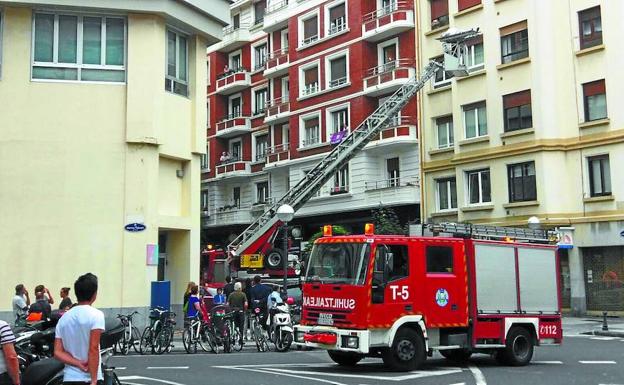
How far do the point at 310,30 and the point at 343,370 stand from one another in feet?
97.1

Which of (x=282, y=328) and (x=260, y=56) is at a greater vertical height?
(x=260, y=56)

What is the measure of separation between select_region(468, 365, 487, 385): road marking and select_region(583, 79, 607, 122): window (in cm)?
1776

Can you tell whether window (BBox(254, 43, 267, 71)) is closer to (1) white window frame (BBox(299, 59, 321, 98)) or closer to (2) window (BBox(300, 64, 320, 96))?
(1) white window frame (BBox(299, 59, 321, 98))

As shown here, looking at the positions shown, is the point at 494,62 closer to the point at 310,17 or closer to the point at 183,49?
the point at 310,17

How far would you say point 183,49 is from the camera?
22984 mm

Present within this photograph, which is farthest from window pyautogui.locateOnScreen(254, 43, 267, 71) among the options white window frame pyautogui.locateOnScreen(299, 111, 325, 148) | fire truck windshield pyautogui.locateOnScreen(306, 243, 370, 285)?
fire truck windshield pyautogui.locateOnScreen(306, 243, 370, 285)

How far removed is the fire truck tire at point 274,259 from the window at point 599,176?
1358 centimetres

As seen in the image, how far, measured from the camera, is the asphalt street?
41.2ft

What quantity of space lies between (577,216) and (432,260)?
17.2 metres

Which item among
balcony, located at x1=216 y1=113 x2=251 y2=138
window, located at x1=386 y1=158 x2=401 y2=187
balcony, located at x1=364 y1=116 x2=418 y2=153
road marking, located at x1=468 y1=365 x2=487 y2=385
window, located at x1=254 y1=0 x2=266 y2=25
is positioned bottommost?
road marking, located at x1=468 y1=365 x2=487 y2=385

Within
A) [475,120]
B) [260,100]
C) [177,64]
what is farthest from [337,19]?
[177,64]

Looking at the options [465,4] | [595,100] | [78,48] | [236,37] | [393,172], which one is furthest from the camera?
[236,37]

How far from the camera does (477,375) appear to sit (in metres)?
13.5

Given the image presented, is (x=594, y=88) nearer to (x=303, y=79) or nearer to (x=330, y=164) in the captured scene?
(x=330, y=164)
